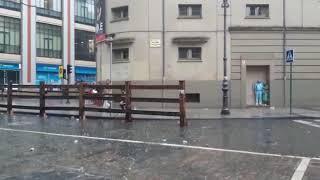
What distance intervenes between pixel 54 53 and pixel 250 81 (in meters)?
42.2

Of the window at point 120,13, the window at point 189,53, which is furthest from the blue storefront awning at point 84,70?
the window at point 189,53

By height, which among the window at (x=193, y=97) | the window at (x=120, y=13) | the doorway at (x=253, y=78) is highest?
the window at (x=120, y=13)

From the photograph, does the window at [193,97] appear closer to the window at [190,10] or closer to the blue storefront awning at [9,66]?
the window at [190,10]

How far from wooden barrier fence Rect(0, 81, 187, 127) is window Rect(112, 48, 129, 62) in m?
6.77

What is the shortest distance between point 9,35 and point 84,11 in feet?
51.5

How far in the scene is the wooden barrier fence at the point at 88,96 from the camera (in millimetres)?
17250

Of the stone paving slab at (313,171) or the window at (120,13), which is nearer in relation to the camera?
the stone paving slab at (313,171)

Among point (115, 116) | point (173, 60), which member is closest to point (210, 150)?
point (115, 116)

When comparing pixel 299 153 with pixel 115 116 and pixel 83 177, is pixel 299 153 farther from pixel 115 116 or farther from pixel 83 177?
pixel 115 116

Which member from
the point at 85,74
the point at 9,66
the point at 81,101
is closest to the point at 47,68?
the point at 9,66

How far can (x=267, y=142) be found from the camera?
1302cm

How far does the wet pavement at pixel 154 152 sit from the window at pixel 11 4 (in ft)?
147

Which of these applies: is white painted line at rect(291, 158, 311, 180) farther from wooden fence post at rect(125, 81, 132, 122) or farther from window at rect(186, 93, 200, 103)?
window at rect(186, 93, 200, 103)

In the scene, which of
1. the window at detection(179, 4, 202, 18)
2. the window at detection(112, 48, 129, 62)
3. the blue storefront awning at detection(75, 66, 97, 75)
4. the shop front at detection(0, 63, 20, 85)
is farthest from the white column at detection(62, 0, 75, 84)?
the window at detection(179, 4, 202, 18)
